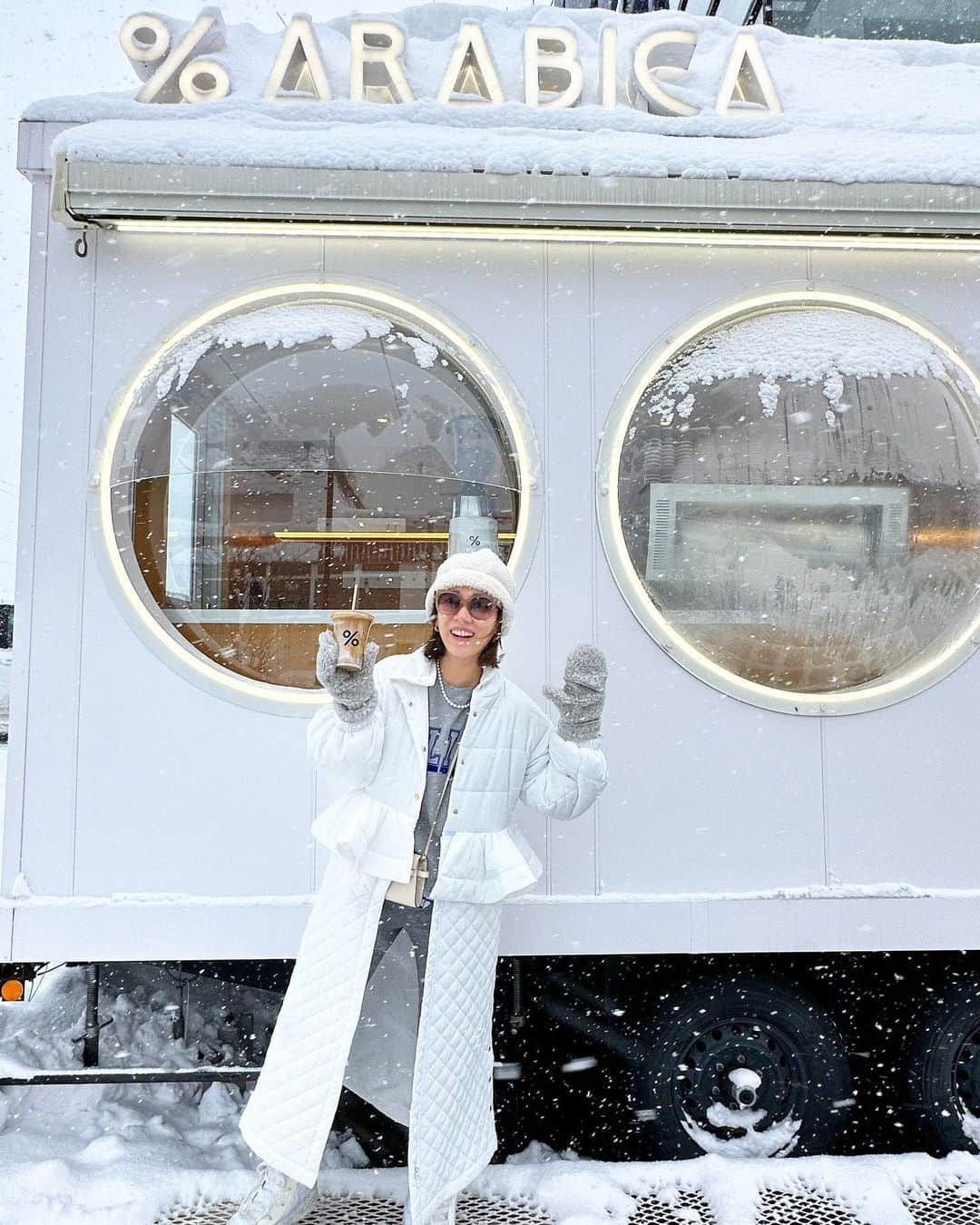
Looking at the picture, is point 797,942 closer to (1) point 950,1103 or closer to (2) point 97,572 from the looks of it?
(1) point 950,1103

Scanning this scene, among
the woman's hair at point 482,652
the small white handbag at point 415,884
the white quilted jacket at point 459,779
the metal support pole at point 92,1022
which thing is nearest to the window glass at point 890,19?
the woman's hair at point 482,652

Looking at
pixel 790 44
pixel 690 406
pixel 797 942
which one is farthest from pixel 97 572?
pixel 790 44

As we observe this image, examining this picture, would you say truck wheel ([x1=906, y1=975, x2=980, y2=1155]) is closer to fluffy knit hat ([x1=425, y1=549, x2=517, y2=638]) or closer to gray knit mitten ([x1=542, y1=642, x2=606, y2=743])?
gray knit mitten ([x1=542, y1=642, x2=606, y2=743])

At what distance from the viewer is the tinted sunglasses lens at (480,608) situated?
2.25m

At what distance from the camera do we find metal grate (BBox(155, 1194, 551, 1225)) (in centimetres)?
239

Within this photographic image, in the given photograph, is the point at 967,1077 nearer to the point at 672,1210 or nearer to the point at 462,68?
the point at 672,1210

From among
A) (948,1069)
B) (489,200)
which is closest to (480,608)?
(489,200)

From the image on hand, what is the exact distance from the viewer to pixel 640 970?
2.94 m

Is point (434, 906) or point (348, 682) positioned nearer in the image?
point (348, 682)

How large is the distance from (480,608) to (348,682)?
15.7 inches

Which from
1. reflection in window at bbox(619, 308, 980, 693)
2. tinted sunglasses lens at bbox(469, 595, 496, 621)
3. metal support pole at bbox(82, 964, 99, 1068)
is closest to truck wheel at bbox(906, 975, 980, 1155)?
reflection in window at bbox(619, 308, 980, 693)

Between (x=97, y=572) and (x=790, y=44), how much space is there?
2995 mm

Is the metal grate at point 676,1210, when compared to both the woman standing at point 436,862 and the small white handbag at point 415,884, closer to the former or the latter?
the woman standing at point 436,862

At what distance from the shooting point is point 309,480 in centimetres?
299
